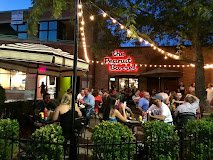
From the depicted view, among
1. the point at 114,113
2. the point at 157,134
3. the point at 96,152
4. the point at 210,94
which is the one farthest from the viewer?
the point at 210,94

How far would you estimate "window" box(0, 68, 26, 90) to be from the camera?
27203 mm

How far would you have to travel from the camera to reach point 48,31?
90.3ft

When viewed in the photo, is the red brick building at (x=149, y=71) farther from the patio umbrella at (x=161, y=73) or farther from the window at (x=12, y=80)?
the window at (x=12, y=80)

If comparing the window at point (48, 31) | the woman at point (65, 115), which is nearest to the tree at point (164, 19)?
the woman at point (65, 115)

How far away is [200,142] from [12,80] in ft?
78.5

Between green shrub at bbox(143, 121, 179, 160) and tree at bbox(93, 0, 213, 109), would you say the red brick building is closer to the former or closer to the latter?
tree at bbox(93, 0, 213, 109)

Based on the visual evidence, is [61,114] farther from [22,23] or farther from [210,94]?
[22,23]

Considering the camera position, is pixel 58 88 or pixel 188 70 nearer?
pixel 188 70

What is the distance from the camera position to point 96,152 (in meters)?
5.09

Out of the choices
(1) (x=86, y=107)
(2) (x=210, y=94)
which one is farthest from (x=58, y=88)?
(1) (x=86, y=107)

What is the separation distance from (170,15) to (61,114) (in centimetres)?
961

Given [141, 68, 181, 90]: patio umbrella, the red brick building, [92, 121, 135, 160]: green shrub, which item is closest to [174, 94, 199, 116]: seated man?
[92, 121, 135, 160]: green shrub

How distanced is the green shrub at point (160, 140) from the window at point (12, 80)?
23.2 m

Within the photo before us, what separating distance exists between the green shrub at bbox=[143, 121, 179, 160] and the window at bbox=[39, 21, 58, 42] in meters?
22.6
